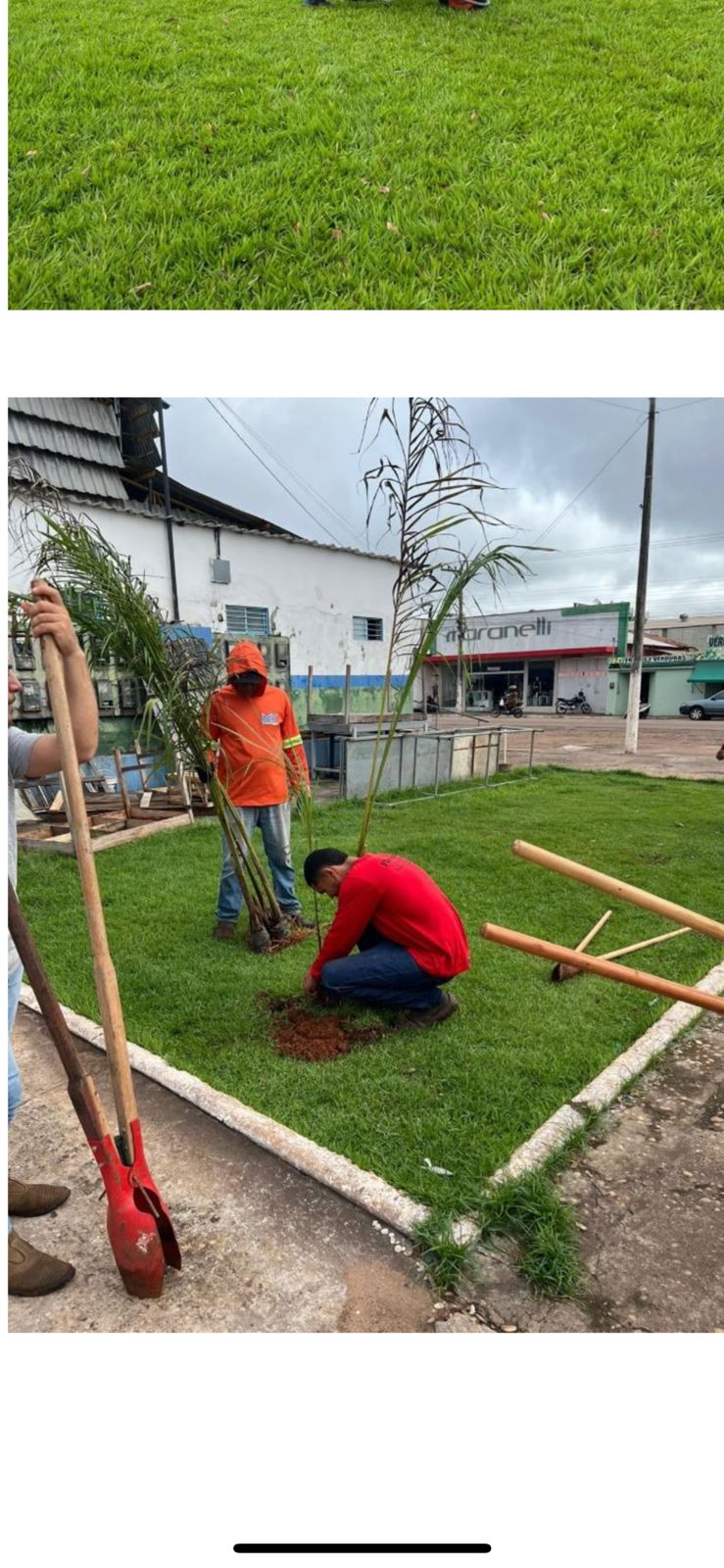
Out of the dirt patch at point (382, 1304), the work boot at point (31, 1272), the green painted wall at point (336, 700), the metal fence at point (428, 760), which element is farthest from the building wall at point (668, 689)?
the work boot at point (31, 1272)

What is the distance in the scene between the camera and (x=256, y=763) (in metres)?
3.63

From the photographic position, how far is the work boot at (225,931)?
3739 millimetres

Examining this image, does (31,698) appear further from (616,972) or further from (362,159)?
(616,972)

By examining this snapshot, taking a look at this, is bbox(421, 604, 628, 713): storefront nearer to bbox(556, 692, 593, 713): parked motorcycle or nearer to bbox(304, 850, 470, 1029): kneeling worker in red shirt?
bbox(556, 692, 593, 713): parked motorcycle

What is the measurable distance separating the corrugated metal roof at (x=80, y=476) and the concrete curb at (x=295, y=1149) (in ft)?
18.6

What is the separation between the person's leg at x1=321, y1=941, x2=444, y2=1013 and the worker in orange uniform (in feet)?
2.98

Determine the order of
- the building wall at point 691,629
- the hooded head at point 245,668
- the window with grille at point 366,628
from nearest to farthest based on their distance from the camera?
1. the hooded head at point 245,668
2. the window with grille at point 366,628
3. the building wall at point 691,629

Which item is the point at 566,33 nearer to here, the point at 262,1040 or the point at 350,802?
the point at 350,802

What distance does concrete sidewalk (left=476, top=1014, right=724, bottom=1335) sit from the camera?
63.2 inches

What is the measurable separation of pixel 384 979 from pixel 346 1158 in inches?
31.2

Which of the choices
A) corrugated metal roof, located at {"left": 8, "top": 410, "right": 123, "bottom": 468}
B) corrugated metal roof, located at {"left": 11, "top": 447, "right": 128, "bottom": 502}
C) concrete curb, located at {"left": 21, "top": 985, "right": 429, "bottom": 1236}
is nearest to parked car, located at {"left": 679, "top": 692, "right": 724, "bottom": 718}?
corrugated metal roof, located at {"left": 11, "top": 447, "right": 128, "bottom": 502}

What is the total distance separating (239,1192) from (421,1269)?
50 cm

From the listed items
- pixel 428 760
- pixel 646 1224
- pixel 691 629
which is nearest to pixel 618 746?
pixel 428 760

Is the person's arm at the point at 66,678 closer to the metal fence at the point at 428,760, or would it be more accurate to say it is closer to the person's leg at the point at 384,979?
the person's leg at the point at 384,979
